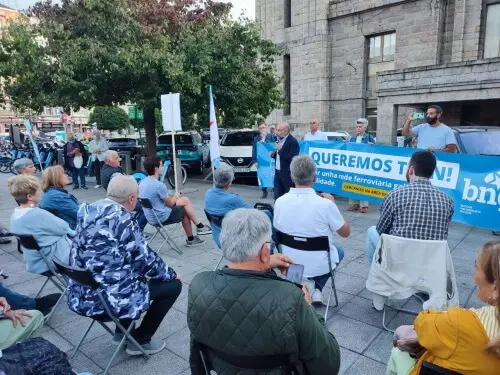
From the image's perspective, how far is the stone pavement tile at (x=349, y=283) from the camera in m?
4.06

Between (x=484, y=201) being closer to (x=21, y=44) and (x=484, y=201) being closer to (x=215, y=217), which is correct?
(x=215, y=217)

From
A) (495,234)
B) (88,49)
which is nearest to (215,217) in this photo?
(495,234)

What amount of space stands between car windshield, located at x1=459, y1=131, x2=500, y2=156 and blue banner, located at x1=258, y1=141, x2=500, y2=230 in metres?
1.36

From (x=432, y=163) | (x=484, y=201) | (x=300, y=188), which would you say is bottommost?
(x=484, y=201)

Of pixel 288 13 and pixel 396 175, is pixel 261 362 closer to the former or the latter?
pixel 396 175

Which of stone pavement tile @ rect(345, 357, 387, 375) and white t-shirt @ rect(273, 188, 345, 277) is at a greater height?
white t-shirt @ rect(273, 188, 345, 277)

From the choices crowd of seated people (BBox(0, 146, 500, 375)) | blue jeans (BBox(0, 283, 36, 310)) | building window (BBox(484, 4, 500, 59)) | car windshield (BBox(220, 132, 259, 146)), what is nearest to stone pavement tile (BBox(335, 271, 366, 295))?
crowd of seated people (BBox(0, 146, 500, 375))

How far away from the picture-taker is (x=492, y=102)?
16797 mm

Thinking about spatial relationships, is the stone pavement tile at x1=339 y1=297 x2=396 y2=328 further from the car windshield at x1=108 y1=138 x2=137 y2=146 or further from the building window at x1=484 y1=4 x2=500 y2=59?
the building window at x1=484 y1=4 x2=500 y2=59

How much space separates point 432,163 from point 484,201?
308cm

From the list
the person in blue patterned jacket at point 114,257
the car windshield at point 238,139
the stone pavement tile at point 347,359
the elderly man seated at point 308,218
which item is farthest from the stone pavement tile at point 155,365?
the car windshield at point 238,139

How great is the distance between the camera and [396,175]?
6594 mm

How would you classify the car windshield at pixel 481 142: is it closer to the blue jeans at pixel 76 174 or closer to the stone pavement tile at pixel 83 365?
the stone pavement tile at pixel 83 365

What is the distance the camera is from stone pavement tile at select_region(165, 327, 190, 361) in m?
2.97
